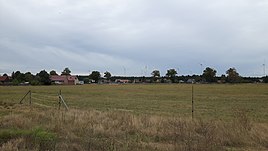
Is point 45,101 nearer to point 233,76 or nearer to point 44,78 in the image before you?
point 44,78

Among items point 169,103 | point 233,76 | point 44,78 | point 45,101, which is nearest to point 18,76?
point 44,78

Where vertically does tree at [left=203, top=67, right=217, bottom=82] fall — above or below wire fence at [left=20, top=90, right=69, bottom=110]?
above

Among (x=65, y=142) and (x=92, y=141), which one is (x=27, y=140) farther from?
(x=92, y=141)

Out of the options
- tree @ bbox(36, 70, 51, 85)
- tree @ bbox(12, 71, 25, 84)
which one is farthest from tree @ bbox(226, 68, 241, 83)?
tree @ bbox(12, 71, 25, 84)

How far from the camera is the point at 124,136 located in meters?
10.3

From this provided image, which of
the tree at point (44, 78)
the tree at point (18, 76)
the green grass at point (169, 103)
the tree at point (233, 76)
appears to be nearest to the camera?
the green grass at point (169, 103)

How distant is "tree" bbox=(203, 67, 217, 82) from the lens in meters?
194

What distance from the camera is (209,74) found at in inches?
7677

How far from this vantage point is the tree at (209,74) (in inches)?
7627

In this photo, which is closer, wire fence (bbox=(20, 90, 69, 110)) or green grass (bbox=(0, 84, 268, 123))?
wire fence (bbox=(20, 90, 69, 110))

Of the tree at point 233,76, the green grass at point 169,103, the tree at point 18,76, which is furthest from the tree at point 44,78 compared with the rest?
the tree at point 233,76

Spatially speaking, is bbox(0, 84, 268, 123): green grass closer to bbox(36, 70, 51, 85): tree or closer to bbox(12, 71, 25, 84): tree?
bbox(36, 70, 51, 85): tree

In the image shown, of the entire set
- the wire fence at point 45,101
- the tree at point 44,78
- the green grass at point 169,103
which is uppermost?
the tree at point 44,78

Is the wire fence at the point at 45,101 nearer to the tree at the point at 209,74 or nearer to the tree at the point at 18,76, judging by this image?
the tree at the point at 18,76
